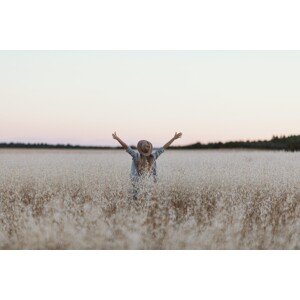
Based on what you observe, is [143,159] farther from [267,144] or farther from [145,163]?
[267,144]

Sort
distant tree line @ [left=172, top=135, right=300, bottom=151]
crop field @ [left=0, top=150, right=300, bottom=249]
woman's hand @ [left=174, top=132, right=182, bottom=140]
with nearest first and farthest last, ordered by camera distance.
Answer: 1. crop field @ [left=0, top=150, right=300, bottom=249]
2. woman's hand @ [left=174, top=132, right=182, bottom=140]
3. distant tree line @ [left=172, top=135, right=300, bottom=151]


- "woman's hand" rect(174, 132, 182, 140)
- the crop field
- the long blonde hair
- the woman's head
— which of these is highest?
"woman's hand" rect(174, 132, 182, 140)

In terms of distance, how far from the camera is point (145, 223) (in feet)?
20.9

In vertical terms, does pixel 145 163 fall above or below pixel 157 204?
above

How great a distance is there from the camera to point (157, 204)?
6730mm

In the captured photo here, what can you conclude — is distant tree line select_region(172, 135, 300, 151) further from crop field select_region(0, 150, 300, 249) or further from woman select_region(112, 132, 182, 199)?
woman select_region(112, 132, 182, 199)

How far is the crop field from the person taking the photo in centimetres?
629

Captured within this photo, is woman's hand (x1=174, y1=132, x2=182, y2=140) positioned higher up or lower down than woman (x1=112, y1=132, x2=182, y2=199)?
higher up

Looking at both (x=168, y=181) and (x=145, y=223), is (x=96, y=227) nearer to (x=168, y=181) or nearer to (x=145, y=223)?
(x=145, y=223)

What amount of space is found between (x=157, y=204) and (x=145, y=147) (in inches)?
27.4

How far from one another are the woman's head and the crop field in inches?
14.7

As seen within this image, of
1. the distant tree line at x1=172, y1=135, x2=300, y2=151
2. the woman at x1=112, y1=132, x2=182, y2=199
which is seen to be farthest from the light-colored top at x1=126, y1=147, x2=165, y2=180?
the distant tree line at x1=172, y1=135, x2=300, y2=151

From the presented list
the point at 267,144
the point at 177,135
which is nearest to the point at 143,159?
the point at 177,135

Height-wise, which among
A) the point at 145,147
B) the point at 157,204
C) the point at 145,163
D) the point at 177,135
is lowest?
the point at 157,204
